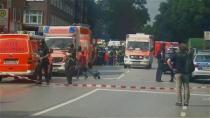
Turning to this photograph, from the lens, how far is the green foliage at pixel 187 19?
370 feet

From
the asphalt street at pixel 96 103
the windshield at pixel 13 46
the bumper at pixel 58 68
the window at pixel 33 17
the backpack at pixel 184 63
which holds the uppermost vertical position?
the window at pixel 33 17

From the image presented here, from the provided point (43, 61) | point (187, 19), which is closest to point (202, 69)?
point (43, 61)

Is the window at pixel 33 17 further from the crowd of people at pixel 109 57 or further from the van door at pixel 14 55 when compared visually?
the van door at pixel 14 55

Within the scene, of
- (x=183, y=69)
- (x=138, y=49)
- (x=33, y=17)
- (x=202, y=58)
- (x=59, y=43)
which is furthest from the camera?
(x=33, y=17)

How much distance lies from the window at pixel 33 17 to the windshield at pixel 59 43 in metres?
53.3

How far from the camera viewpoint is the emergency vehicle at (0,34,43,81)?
29234 mm

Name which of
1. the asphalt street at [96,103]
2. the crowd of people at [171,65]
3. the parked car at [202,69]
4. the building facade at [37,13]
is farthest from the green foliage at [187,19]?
the asphalt street at [96,103]

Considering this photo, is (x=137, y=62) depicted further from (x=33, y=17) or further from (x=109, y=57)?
(x=33, y=17)

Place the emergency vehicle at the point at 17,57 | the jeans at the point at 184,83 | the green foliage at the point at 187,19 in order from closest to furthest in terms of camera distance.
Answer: the jeans at the point at 184,83 < the emergency vehicle at the point at 17,57 < the green foliage at the point at 187,19

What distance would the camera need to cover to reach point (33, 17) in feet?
302

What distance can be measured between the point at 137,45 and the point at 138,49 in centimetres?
40

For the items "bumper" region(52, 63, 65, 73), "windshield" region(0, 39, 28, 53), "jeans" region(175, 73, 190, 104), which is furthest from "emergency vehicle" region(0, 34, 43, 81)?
"jeans" region(175, 73, 190, 104)

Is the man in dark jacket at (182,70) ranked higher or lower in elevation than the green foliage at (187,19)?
lower

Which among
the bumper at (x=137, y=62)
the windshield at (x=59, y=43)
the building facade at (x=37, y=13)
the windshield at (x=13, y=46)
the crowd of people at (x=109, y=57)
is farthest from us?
the building facade at (x=37, y=13)
